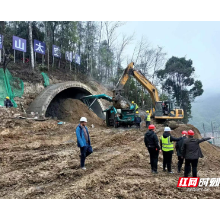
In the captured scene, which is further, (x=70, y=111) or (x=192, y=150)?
(x=70, y=111)

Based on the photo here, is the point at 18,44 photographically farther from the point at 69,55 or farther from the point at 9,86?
the point at 69,55

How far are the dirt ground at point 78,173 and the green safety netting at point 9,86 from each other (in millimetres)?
5338

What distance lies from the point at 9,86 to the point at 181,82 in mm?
27638

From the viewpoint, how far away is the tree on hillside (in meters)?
32.6

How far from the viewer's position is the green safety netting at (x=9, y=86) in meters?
13.9

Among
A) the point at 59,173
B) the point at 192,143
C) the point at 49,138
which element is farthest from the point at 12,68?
the point at 192,143

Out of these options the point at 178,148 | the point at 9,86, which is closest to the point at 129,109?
the point at 178,148

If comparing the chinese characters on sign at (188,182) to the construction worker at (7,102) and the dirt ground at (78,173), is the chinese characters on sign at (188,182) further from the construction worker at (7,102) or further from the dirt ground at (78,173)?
the construction worker at (7,102)

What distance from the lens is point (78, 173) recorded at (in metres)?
5.09

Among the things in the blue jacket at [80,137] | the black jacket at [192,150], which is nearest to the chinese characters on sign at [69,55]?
the blue jacket at [80,137]

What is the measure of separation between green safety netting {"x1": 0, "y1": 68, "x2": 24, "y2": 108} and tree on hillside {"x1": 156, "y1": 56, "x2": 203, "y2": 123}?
25.4 m

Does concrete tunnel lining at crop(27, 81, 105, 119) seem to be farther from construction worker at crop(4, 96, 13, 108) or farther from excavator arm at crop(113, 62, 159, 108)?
excavator arm at crop(113, 62, 159, 108)

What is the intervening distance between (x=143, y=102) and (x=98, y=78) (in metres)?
8.33

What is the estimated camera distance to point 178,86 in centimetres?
3338
